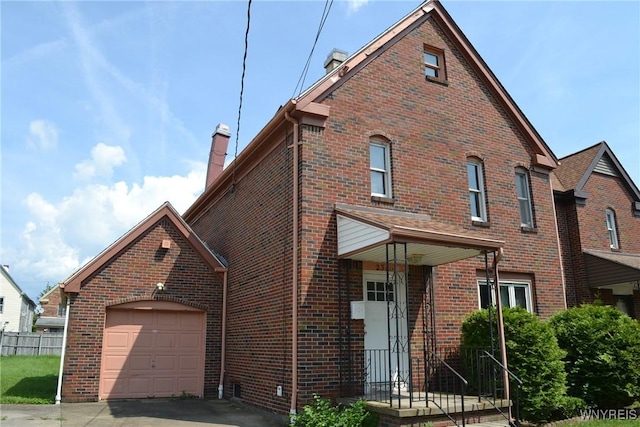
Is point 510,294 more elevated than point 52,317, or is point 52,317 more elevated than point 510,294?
point 52,317

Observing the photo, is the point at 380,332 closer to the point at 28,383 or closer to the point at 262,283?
the point at 262,283

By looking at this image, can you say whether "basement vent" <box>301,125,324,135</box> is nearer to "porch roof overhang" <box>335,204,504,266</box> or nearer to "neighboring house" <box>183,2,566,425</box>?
"neighboring house" <box>183,2,566,425</box>

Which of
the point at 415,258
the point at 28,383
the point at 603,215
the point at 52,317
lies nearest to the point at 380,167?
the point at 415,258

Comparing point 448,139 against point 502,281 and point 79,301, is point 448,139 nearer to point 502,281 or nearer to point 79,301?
point 502,281

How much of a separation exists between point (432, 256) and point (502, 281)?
3281 mm

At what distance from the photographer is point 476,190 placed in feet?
42.7

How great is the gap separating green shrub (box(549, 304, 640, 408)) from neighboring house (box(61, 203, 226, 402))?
342 inches

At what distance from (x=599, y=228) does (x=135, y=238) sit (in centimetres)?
1463

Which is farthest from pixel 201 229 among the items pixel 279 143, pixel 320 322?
pixel 320 322

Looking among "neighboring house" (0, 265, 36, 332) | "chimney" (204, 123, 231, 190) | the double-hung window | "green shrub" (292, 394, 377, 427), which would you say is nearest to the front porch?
"green shrub" (292, 394, 377, 427)

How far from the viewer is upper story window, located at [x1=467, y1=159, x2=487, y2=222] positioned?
42.4ft

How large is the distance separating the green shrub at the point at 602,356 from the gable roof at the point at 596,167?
7089 millimetres

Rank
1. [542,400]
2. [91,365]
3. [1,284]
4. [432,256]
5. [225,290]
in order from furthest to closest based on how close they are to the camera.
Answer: [1,284], [225,290], [91,365], [432,256], [542,400]

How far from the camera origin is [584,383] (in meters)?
10.9
